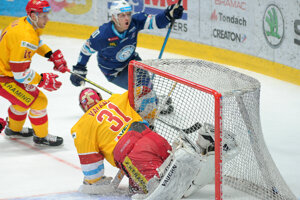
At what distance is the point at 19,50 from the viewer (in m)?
4.81

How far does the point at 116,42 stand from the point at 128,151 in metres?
1.92

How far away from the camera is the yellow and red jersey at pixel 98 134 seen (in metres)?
3.79

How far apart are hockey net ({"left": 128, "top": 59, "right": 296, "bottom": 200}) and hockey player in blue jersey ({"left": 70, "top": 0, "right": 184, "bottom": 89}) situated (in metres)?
1.41

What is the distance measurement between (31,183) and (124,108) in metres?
0.96

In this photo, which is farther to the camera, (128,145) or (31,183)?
(31,183)

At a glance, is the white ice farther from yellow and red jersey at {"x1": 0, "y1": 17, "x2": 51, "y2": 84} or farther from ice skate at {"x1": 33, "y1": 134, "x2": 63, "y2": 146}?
yellow and red jersey at {"x1": 0, "y1": 17, "x2": 51, "y2": 84}

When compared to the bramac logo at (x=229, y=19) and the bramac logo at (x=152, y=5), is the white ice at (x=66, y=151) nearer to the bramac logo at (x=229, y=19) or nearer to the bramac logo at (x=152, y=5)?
the bramac logo at (x=229, y=19)

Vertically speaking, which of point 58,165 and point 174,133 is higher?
point 174,133

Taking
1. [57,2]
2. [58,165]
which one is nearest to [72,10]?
[57,2]

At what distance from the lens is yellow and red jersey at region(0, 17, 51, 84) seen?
4824 millimetres

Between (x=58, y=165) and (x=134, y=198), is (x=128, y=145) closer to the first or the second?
(x=134, y=198)

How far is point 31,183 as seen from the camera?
14.4 ft

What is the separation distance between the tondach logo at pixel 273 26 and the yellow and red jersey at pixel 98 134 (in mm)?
3217

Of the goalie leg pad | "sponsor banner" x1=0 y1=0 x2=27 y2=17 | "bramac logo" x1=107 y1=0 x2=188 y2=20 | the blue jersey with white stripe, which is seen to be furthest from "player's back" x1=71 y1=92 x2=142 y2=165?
"sponsor banner" x1=0 y1=0 x2=27 y2=17
